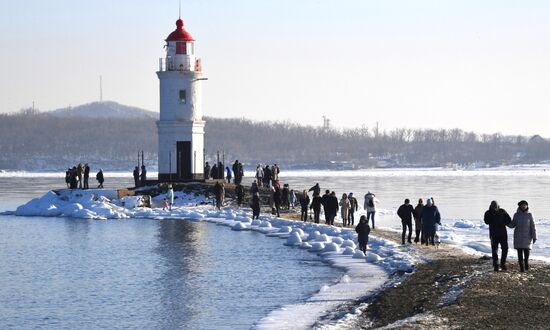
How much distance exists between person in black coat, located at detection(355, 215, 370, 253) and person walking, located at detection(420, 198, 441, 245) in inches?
69.5

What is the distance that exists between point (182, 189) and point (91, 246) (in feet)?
56.3

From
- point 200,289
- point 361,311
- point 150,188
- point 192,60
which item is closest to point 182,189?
point 150,188

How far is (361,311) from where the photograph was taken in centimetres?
1962

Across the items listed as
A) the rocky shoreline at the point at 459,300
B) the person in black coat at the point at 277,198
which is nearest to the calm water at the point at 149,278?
the rocky shoreline at the point at 459,300

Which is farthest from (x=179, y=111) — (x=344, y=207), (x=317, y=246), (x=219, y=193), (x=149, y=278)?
(x=149, y=278)

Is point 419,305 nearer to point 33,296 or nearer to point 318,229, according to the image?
point 33,296

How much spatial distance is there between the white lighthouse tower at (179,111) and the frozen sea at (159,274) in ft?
31.2

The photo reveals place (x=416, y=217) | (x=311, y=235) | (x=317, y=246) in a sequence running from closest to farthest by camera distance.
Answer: (x=416, y=217) < (x=317, y=246) < (x=311, y=235)

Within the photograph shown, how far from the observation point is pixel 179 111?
51.4 meters

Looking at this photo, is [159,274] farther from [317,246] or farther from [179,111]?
[179,111]

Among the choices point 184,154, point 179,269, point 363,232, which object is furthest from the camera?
point 184,154

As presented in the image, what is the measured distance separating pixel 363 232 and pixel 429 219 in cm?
215

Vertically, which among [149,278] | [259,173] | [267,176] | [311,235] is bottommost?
[149,278]

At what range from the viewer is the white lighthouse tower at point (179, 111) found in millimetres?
51281
